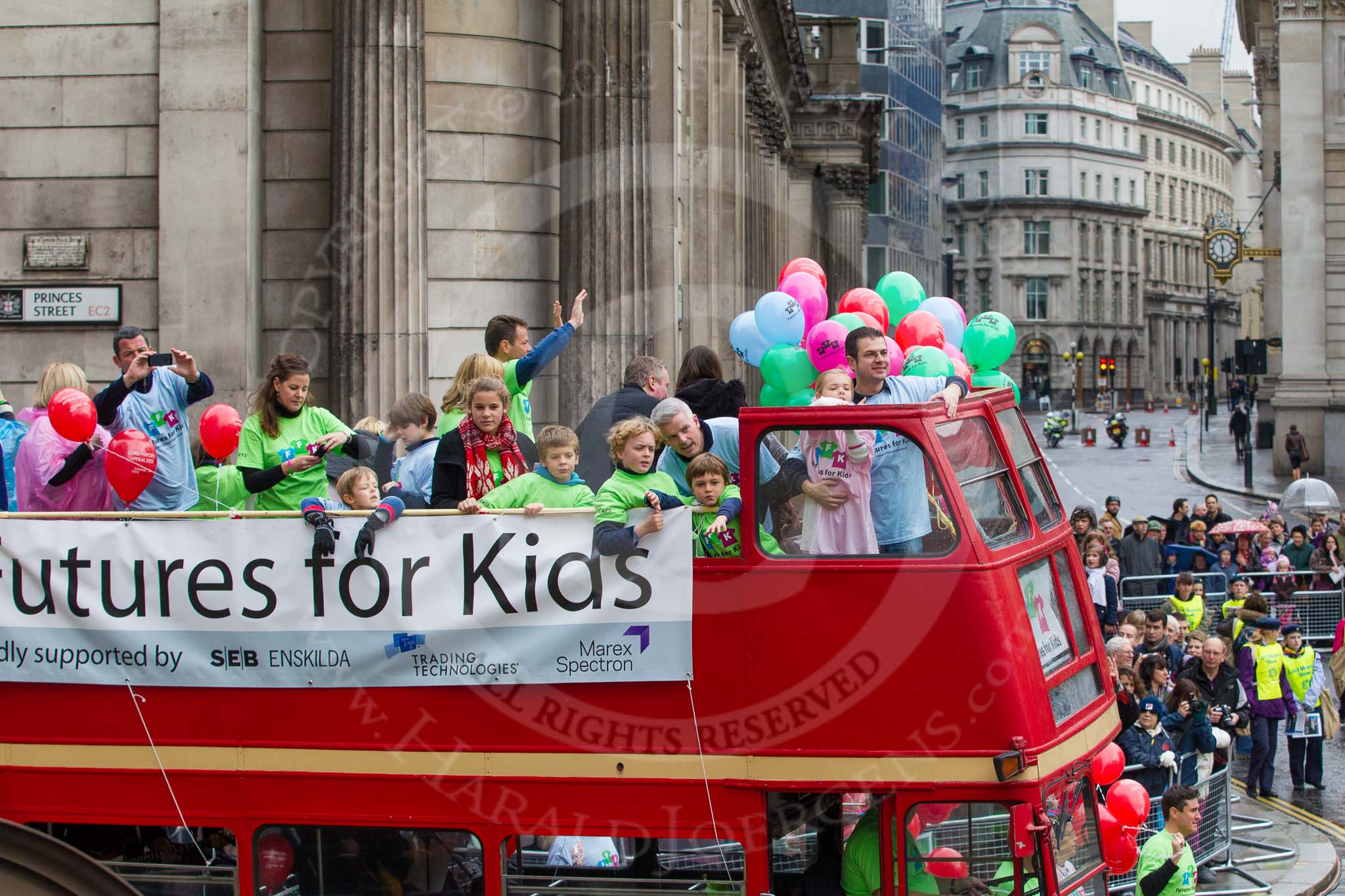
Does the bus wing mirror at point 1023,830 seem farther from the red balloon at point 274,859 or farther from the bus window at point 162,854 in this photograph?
the bus window at point 162,854

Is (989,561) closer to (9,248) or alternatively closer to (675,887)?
(675,887)

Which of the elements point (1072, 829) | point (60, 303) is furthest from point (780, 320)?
point (60, 303)

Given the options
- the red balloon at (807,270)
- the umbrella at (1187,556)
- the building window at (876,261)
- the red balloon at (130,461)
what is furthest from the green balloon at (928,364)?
the building window at (876,261)

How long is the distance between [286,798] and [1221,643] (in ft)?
30.4

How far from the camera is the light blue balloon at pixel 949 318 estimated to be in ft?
37.7

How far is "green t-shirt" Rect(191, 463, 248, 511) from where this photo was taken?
8.62m

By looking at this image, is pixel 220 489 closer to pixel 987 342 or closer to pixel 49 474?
pixel 49 474

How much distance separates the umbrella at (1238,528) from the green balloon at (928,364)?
13.6 m

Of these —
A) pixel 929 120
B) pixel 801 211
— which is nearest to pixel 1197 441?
pixel 801 211

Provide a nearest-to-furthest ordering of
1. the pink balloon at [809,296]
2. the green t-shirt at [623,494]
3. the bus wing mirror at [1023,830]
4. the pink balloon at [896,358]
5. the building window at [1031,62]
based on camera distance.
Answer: the bus wing mirror at [1023,830], the green t-shirt at [623,494], the pink balloon at [896,358], the pink balloon at [809,296], the building window at [1031,62]

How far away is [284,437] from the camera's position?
8.68 m

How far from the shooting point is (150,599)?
7758 mm

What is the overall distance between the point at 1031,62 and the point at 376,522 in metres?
123

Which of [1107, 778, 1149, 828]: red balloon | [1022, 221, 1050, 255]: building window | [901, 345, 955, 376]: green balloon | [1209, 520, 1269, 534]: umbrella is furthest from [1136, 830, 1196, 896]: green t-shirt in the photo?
[1022, 221, 1050, 255]: building window
